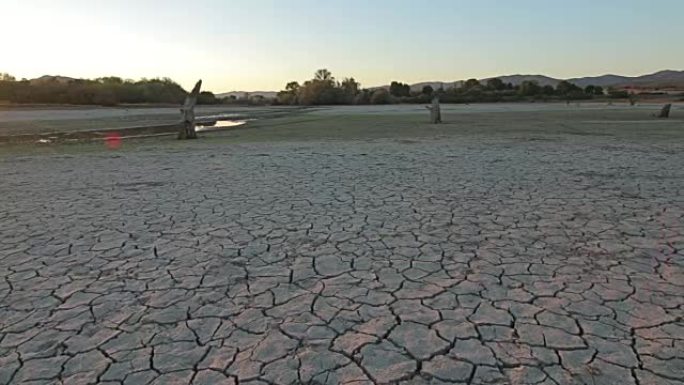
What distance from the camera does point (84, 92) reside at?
69625 millimetres

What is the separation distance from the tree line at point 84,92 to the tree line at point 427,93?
20.9 meters

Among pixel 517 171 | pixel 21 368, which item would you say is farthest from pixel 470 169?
pixel 21 368

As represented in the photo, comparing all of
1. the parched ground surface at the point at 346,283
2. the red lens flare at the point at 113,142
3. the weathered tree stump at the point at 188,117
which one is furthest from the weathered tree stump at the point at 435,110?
the parched ground surface at the point at 346,283

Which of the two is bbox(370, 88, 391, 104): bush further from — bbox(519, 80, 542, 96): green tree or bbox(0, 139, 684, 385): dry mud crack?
bbox(0, 139, 684, 385): dry mud crack

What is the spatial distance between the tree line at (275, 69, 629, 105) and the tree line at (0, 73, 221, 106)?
2088cm

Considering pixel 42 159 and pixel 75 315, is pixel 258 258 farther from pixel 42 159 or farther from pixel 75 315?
pixel 42 159

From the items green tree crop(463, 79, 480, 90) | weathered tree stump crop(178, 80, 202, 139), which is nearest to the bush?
green tree crop(463, 79, 480, 90)

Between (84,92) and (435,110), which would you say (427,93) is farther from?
(435,110)

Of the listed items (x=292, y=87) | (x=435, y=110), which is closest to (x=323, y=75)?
(x=292, y=87)

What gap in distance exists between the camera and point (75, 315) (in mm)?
2941

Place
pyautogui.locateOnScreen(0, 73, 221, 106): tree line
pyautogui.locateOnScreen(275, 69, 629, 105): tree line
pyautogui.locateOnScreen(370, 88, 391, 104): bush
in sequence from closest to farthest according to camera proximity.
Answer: pyautogui.locateOnScreen(0, 73, 221, 106): tree line
pyautogui.locateOnScreen(275, 69, 629, 105): tree line
pyautogui.locateOnScreen(370, 88, 391, 104): bush

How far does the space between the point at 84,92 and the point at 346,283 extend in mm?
80316

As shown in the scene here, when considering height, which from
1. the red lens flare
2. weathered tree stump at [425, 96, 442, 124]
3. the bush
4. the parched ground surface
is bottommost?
the parched ground surface

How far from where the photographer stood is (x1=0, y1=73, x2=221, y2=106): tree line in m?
65.5
